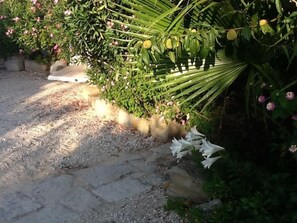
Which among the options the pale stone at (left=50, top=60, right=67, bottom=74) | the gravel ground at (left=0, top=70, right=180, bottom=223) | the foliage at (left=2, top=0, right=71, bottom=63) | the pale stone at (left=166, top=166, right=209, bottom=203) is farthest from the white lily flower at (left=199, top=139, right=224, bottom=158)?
the pale stone at (left=50, top=60, right=67, bottom=74)

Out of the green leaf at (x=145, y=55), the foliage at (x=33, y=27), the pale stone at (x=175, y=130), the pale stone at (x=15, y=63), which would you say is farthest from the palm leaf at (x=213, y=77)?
the pale stone at (x=15, y=63)

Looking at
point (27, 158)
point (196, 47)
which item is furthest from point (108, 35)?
point (196, 47)

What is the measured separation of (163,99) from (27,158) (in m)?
1.36

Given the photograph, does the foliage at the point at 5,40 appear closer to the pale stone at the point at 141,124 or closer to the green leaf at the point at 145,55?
the pale stone at the point at 141,124

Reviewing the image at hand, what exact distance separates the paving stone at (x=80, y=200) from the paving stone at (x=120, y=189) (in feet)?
0.24

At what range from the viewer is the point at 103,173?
12.1 feet

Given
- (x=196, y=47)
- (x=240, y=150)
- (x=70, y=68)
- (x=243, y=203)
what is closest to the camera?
(x=196, y=47)

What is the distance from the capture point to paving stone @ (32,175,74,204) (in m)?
3.32

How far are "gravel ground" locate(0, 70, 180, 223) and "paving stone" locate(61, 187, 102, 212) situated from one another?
116mm

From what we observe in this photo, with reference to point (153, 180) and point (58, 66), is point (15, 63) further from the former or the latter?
point (153, 180)

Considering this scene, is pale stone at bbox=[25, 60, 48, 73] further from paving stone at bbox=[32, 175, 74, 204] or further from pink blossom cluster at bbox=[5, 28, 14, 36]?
paving stone at bbox=[32, 175, 74, 204]

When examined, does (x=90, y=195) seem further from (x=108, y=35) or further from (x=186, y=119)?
(x=108, y=35)

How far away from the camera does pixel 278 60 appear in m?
2.41

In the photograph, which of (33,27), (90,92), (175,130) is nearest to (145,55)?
(175,130)
